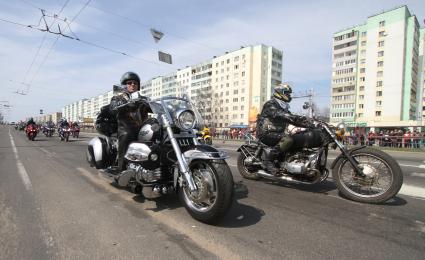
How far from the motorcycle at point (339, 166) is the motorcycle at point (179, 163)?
2070mm

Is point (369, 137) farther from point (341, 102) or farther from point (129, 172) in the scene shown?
point (341, 102)

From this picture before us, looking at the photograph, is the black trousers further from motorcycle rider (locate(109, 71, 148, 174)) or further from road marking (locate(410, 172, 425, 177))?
road marking (locate(410, 172, 425, 177))

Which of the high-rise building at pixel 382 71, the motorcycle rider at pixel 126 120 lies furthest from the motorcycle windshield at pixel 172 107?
the high-rise building at pixel 382 71

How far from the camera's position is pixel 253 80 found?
91875 millimetres

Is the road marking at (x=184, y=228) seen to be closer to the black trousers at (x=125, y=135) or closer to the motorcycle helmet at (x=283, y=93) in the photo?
the black trousers at (x=125, y=135)

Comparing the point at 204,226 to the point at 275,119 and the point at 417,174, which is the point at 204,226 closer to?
the point at 275,119

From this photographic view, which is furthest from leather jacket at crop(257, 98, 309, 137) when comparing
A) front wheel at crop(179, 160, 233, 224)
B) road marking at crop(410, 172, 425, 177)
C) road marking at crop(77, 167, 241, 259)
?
road marking at crop(410, 172, 425, 177)

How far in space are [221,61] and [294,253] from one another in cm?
9930

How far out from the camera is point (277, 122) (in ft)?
20.0

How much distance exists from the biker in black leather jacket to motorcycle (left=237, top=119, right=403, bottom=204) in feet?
0.45

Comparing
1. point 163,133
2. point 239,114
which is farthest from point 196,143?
point 239,114

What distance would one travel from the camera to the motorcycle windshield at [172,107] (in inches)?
165

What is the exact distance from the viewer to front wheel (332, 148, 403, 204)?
4.62m

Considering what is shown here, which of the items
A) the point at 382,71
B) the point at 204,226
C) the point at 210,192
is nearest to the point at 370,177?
the point at 210,192
